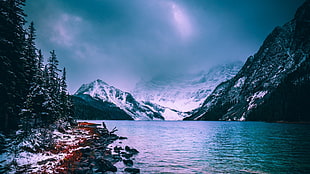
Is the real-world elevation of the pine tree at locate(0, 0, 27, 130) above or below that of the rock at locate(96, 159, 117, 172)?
above

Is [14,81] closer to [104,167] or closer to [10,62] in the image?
[10,62]

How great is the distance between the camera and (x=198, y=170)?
62.6 feet

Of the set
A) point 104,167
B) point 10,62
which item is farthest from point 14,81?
point 104,167

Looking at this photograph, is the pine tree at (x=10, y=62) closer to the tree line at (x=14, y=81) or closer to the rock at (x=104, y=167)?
the tree line at (x=14, y=81)

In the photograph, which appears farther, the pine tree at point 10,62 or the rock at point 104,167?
the pine tree at point 10,62

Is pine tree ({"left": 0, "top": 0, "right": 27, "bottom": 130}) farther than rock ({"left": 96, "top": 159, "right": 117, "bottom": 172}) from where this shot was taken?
Yes

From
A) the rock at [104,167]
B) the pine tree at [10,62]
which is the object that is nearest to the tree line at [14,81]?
the pine tree at [10,62]

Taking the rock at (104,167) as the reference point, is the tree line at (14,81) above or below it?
above

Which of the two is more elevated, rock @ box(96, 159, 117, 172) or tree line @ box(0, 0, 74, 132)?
tree line @ box(0, 0, 74, 132)

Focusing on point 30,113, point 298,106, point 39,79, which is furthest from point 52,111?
point 298,106

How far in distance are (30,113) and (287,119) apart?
497ft

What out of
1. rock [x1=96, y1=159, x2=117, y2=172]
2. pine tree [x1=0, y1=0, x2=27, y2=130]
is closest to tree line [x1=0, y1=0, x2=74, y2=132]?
pine tree [x1=0, y1=0, x2=27, y2=130]

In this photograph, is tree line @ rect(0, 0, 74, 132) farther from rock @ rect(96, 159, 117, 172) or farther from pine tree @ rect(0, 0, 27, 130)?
rock @ rect(96, 159, 117, 172)

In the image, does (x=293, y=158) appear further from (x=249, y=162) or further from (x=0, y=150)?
(x=0, y=150)
